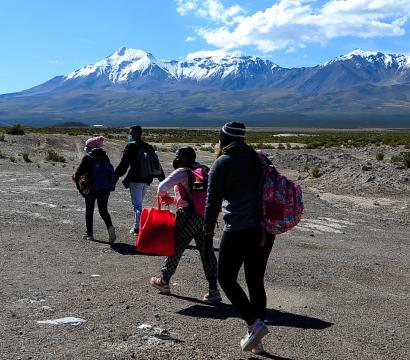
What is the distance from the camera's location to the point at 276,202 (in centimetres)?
519

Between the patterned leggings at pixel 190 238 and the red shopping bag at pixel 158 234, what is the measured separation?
0.28 ft

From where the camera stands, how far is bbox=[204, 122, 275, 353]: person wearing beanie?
517 cm

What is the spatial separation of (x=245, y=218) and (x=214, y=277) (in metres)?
1.93

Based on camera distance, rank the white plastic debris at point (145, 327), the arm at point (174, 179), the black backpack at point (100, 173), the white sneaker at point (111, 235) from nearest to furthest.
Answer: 1. the white plastic debris at point (145, 327)
2. the arm at point (174, 179)
3. the black backpack at point (100, 173)
4. the white sneaker at point (111, 235)

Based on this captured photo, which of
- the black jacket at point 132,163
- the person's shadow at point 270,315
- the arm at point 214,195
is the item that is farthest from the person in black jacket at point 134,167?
the arm at point 214,195

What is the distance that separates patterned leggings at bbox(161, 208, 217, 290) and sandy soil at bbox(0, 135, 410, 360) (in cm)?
32

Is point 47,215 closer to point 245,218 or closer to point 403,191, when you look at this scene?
point 245,218

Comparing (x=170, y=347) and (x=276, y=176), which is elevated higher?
(x=276, y=176)

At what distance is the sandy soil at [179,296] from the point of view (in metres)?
5.47

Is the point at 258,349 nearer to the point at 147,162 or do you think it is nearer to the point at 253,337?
the point at 253,337

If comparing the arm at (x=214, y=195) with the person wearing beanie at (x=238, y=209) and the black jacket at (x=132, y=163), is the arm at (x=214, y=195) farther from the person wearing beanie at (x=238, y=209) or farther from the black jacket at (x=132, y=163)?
the black jacket at (x=132, y=163)

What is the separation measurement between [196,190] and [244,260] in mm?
1500

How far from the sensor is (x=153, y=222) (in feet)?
23.2

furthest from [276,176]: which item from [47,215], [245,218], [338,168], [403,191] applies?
[338,168]
